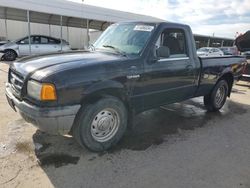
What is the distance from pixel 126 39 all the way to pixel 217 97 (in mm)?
3048

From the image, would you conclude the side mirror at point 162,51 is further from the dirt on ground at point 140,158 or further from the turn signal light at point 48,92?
the turn signal light at point 48,92

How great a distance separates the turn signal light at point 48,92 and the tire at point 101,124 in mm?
469

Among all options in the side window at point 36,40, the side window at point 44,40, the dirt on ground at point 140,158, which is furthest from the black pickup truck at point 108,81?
the side window at point 44,40

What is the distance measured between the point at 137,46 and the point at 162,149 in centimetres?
170

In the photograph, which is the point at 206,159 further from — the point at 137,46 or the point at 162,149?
the point at 137,46

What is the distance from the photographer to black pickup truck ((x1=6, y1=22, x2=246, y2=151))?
3.20 meters

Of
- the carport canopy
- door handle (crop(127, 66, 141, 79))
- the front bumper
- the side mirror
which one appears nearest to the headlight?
the front bumper

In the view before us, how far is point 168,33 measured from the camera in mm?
4625

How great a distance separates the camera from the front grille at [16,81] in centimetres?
348

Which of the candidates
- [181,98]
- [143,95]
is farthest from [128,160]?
[181,98]

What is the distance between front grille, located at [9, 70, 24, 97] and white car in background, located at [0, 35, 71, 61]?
11.6 m

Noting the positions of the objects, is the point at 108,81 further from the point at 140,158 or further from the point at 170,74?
the point at 170,74

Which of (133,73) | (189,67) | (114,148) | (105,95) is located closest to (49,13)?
(189,67)

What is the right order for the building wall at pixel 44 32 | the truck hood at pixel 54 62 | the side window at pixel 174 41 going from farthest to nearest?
the building wall at pixel 44 32 < the side window at pixel 174 41 < the truck hood at pixel 54 62
